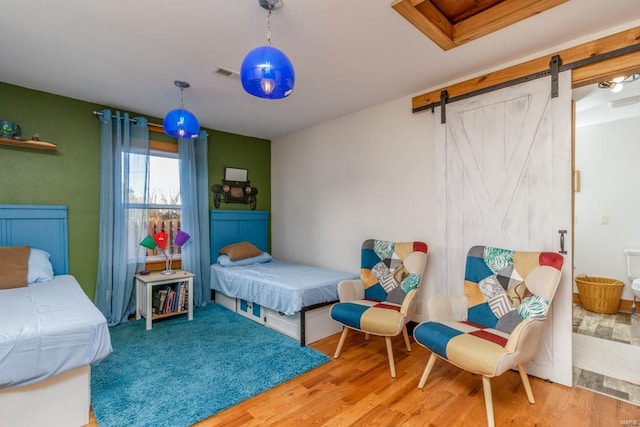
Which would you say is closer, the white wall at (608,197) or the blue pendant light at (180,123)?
the blue pendant light at (180,123)

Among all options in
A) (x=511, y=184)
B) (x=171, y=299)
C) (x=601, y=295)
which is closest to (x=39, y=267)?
(x=171, y=299)

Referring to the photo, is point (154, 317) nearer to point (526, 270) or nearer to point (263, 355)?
point (263, 355)

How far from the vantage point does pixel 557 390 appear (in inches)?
84.5

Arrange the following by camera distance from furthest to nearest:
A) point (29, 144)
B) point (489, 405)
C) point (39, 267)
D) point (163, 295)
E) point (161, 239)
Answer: point (161, 239) → point (163, 295) → point (29, 144) → point (39, 267) → point (489, 405)

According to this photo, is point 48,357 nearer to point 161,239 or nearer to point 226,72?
point 161,239

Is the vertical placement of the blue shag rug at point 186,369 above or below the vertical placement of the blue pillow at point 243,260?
below

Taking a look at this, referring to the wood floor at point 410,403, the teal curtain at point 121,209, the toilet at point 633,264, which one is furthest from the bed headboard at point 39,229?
the toilet at point 633,264

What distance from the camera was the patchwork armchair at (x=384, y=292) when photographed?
2.41 meters

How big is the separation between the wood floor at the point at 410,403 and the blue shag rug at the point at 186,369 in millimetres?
129

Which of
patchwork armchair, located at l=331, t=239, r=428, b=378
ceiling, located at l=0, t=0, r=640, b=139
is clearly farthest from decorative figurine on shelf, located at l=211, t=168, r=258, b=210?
patchwork armchair, located at l=331, t=239, r=428, b=378

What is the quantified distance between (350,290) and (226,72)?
230cm

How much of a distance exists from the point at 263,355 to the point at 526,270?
2.20 meters

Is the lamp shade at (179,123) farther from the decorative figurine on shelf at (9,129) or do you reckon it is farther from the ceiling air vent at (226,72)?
the decorative figurine on shelf at (9,129)

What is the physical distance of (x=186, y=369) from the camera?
7.93 feet
